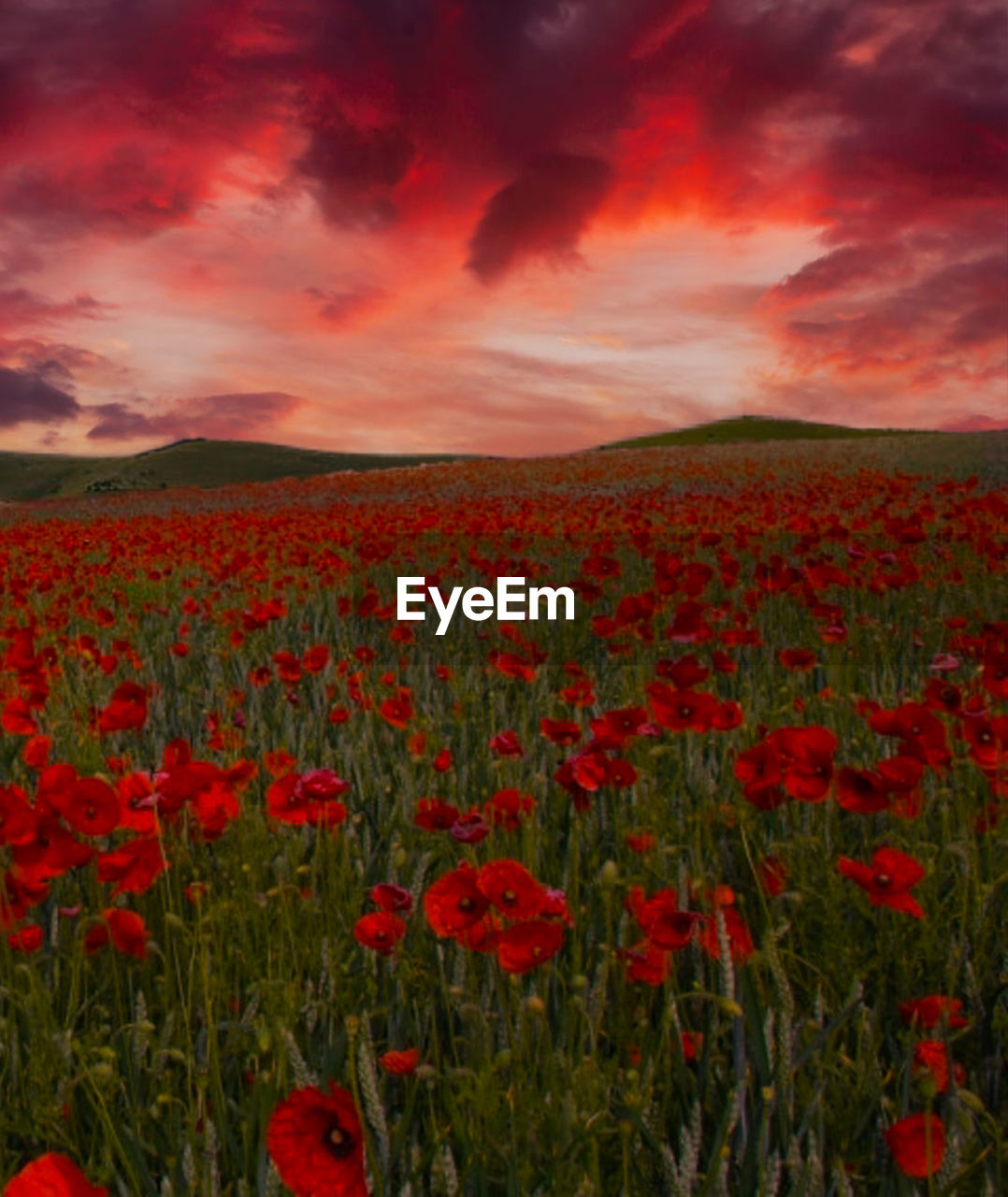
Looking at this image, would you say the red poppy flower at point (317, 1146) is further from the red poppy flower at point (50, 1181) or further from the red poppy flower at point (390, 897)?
the red poppy flower at point (390, 897)

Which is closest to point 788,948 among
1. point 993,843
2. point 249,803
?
point 993,843

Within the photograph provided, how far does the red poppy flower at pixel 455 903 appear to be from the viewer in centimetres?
145

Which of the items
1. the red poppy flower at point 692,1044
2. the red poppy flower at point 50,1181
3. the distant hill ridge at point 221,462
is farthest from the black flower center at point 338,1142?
the distant hill ridge at point 221,462

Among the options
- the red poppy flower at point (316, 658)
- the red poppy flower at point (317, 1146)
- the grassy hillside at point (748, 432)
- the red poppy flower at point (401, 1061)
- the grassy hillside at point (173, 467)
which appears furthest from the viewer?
the grassy hillside at point (748, 432)

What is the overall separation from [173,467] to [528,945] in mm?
65258

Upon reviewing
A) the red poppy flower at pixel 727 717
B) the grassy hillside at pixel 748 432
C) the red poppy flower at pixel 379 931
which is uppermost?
the grassy hillside at pixel 748 432

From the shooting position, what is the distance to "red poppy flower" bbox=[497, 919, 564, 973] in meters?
1.36

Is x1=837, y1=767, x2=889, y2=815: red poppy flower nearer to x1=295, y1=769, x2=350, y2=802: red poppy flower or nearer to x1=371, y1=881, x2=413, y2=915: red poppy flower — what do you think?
x1=371, y1=881, x2=413, y2=915: red poppy flower

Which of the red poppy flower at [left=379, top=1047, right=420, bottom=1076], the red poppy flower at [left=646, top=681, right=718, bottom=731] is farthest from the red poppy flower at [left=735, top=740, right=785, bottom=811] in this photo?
the red poppy flower at [left=379, top=1047, right=420, bottom=1076]

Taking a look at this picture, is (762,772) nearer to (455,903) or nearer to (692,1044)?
(692,1044)

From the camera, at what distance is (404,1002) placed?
1789 mm

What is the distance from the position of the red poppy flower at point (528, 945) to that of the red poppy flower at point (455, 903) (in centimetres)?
8

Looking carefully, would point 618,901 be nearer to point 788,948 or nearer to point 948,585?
point 788,948

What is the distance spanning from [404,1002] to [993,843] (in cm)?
148
